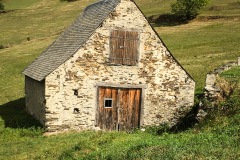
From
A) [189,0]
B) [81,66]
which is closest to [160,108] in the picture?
[81,66]

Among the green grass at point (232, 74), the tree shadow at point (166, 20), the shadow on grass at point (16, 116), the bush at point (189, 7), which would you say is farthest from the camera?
the tree shadow at point (166, 20)

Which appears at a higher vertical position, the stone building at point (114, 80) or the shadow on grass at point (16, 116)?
the stone building at point (114, 80)

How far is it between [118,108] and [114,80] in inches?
60.0

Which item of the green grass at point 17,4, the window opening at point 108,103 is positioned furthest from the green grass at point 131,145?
the green grass at point 17,4

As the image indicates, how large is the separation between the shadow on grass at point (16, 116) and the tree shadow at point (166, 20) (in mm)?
33380

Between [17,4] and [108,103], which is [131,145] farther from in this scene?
[17,4]

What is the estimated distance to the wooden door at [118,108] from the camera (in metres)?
20.7

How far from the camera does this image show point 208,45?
41.5 m

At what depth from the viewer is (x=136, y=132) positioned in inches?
765

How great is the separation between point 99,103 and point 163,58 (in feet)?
13.7

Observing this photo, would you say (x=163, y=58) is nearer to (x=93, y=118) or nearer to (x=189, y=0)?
(x=93, y=118)

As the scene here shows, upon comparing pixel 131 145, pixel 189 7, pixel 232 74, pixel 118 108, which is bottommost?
pixel 118 108

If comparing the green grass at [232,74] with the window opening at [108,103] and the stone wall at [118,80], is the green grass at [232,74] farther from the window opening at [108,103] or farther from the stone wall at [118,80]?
the window opening at [108,103]

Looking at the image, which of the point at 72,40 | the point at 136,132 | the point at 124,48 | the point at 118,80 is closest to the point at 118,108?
the point at 118,80
